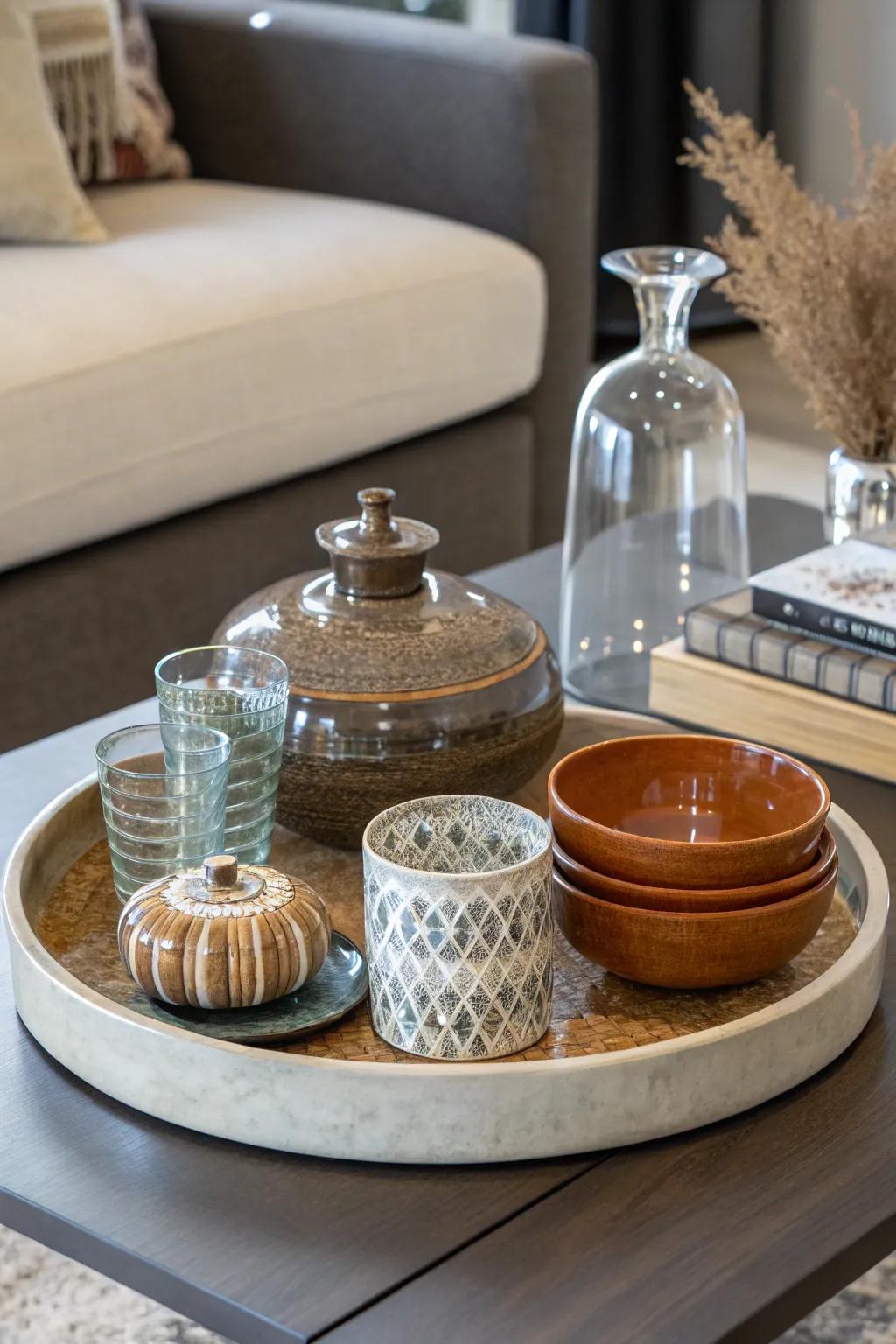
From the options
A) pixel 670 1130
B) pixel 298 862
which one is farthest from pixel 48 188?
pixel 670 1130

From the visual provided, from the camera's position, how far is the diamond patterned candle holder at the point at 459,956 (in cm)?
72

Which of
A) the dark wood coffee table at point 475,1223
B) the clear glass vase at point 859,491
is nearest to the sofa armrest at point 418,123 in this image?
the clear glass vase at point 859,491

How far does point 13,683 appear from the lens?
176cm

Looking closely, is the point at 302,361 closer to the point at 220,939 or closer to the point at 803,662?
the point at 803,662

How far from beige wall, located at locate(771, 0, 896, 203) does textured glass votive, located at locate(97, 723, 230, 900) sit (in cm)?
331

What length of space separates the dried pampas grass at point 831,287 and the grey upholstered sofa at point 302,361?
73 cm

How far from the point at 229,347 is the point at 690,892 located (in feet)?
4.13

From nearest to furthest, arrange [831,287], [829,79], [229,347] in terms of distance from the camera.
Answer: [831,287], [229,347], [829,79]

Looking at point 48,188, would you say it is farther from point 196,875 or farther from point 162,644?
point 196,875

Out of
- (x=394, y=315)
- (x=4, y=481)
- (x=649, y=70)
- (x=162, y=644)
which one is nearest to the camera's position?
(x=4, y=481)

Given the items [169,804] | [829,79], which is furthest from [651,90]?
[169,804]

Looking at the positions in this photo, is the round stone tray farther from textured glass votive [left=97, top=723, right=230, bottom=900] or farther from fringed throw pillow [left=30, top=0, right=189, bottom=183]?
fringed throw pillow [left=30, top=0, right=189, bottom=183]

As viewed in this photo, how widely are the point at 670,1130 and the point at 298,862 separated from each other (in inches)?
11.9

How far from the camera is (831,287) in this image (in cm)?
128
